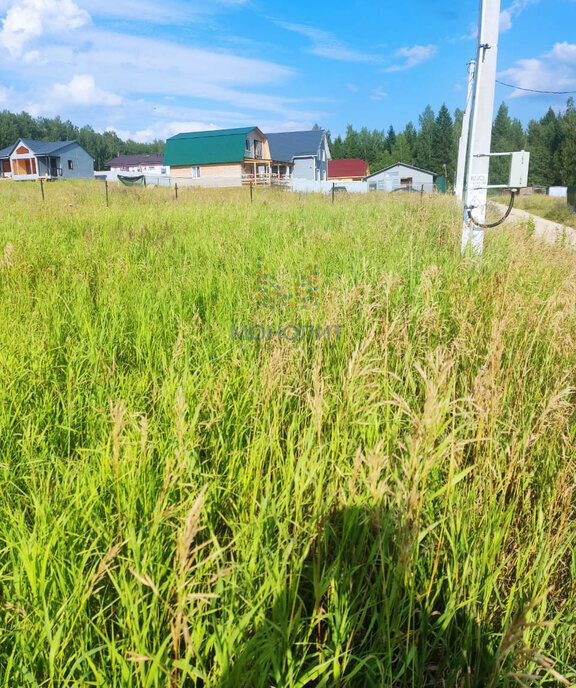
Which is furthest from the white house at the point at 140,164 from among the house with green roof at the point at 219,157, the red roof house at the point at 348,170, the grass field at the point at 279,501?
the grass field at the point at 279,501

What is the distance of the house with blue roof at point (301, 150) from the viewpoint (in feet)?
195

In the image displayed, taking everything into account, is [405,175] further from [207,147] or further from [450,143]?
[207,147]

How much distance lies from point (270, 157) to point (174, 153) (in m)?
11.6

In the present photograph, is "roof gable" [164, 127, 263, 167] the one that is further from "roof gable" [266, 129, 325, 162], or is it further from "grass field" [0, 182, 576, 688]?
"grass field" [0, 182, 576, 688]

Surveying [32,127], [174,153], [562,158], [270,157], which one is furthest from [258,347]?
[32,127]

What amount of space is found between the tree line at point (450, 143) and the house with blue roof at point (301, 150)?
18.7m

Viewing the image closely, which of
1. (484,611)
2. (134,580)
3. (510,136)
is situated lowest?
(484,611)

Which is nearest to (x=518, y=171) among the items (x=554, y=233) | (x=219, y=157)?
(x=554, y=233)

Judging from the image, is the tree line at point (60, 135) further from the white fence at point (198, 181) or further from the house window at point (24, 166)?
the white fence at point (198, 181)

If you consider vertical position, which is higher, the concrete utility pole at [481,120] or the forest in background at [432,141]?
the forest in background at [432,141]

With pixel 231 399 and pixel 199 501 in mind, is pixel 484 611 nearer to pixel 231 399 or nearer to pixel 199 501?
pixel 199 501

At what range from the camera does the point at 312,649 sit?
1.42 meters

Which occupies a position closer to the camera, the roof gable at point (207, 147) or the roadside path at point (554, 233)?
the roadside path at point (554, 233)

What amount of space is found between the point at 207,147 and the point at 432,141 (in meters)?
59.2
